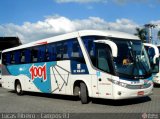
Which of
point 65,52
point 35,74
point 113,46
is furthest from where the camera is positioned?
point 35,74

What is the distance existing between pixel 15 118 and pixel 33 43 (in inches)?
354

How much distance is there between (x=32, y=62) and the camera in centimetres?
2025

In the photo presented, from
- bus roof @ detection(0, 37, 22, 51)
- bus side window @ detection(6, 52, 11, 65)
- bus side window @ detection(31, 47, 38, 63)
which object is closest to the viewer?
bus side window @ detection(31, 47, 38, 63)

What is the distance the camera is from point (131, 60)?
14289 mm

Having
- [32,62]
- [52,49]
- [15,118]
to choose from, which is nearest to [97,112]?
[15,118]

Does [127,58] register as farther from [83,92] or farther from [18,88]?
[18,88]

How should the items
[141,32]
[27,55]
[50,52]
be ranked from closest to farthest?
[50,52] < [27,55] < [141,32]

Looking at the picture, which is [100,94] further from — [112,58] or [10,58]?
[10,58]

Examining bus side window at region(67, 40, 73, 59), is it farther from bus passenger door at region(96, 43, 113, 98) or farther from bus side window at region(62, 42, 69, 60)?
bus passenger door at region(96, 43, 113, 98)

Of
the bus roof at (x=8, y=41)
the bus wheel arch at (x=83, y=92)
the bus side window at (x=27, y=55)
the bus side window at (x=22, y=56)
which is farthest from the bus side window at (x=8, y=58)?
the bus roof at (x=8, y=41)

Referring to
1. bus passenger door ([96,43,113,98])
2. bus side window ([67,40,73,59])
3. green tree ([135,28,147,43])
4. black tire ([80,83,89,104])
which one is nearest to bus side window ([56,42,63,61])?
bus side window ([67,40,73,59])

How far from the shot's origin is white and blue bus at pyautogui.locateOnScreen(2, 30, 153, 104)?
13914 millimetres

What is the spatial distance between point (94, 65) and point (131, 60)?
154 cm

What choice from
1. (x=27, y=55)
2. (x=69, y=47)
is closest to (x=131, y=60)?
(x=69, y=47)
